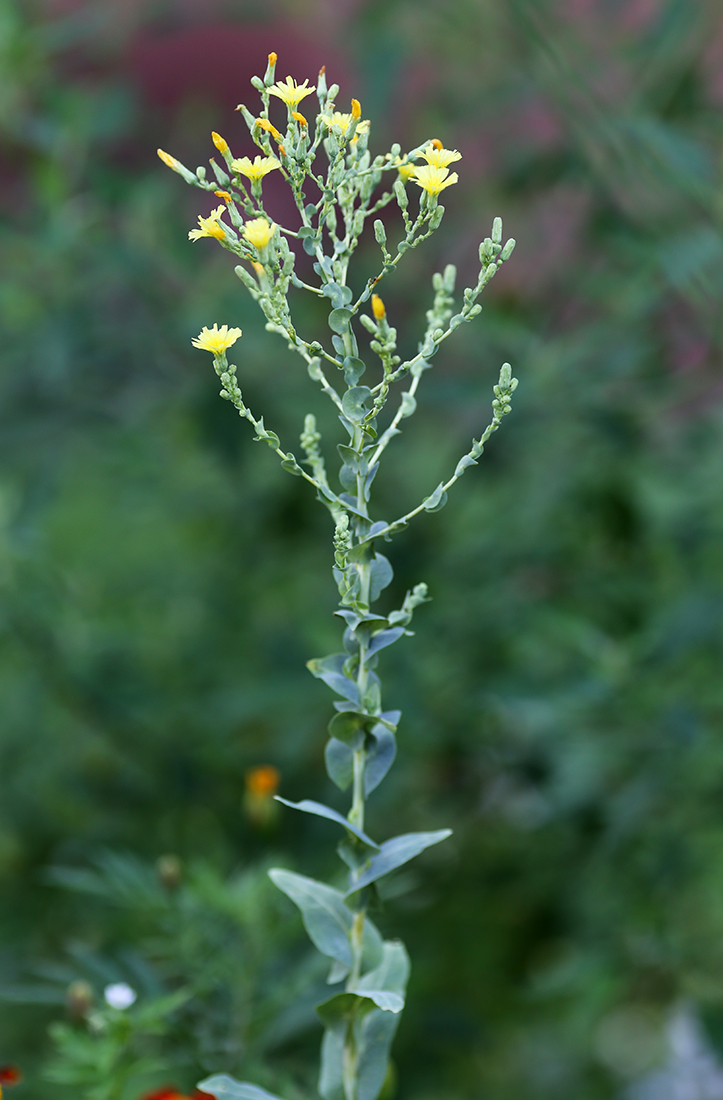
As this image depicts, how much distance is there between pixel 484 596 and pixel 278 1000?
516 millimetres

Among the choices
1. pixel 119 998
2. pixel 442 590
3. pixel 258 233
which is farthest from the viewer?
pixel 442 590

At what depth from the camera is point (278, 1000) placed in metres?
0.55

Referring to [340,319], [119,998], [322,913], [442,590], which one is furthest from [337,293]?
[442,590]

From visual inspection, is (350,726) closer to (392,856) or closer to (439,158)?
(392,856)

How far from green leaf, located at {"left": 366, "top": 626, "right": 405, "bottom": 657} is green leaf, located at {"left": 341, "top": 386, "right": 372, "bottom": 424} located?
0.07 m

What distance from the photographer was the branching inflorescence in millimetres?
342

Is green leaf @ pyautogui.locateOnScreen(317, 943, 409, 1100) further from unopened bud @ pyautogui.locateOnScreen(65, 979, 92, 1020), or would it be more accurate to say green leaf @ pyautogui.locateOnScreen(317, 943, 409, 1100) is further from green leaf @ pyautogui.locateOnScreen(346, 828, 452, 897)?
unopened bud @ pyautogui.locateOnScreen(65, 979, 92, 1020)

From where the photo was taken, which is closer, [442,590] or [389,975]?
[389,975]

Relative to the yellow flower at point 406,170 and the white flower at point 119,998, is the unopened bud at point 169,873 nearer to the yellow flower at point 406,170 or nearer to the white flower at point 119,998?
the white flower at point 119,998

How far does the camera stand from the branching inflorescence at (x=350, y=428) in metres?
0.34

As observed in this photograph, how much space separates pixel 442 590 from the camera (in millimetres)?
988

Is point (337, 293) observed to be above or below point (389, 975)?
above

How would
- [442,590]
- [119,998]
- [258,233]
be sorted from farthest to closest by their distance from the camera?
[442,590], [119,998], [258,233]

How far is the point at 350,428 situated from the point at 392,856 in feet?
0.50
